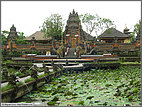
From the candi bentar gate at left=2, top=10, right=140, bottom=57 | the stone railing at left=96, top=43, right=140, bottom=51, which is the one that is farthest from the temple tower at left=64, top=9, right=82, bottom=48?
the stone railing at left=96, top=43, right=140, bottom=51

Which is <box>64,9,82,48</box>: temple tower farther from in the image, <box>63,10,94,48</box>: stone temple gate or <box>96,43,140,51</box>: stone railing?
<box>96,43,140,51</box>: stone railing

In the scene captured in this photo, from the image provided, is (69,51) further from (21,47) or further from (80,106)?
(80,106)

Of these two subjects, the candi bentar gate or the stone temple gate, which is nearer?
the candi bentar gate

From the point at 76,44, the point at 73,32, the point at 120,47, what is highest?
the point at 73,32

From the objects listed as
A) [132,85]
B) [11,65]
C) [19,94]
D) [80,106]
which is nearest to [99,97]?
[80,106]

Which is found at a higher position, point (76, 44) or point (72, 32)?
point (72, 32)

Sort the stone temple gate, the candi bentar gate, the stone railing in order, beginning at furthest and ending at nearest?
the stone temple gate → the stone railing → the candi bentar gate

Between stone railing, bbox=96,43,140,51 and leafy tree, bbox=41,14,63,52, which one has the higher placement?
leafy tree, bbox=41,14,63,52

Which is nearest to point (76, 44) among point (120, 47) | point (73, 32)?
point (73, 32)

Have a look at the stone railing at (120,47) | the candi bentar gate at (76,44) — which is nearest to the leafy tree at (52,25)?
the candi bentar gate at (76,44)

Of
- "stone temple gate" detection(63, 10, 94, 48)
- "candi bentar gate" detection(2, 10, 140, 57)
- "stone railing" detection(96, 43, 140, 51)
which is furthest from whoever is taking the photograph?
"stone temple gate" detection(63, 10, 94, 48)

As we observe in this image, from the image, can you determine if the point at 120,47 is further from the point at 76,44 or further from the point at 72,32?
the point at 72,32

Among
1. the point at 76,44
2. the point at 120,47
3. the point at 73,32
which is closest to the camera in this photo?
the point at 120,47

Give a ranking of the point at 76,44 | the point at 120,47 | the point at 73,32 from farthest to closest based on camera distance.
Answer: the point at 73,32
the point at 76,44
the point at 120,47
